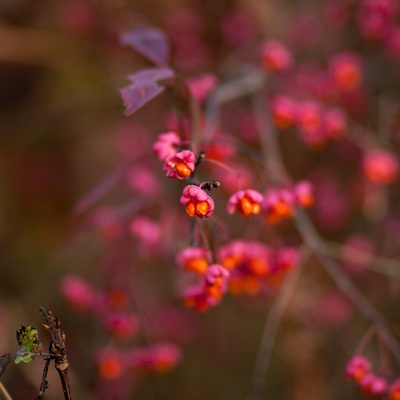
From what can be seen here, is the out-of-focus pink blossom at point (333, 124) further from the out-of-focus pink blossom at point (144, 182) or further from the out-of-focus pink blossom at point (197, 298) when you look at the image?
the out-of-focus pink blossom at point (197, 298)

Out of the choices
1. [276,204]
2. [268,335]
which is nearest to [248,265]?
[276,204]

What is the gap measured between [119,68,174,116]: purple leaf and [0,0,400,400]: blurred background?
838mm

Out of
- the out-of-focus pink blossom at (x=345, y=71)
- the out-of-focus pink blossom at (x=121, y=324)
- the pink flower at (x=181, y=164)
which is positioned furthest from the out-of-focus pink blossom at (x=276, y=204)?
the out-of-focus pink blossom at (x=345, y=71)

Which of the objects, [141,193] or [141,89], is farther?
[141,193]

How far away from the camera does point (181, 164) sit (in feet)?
3.73

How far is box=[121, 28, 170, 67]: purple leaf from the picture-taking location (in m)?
1.53

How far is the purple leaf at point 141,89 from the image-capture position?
1.19m

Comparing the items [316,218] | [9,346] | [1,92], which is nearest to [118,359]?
[9,346]

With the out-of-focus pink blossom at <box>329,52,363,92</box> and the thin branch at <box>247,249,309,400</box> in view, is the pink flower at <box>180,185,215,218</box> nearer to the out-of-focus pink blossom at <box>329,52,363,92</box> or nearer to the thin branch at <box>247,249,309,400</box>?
the thin branch at <box>247,249,309,400</box>

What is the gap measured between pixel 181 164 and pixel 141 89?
0.69ft

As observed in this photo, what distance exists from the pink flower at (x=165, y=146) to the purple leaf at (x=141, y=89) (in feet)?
0.34

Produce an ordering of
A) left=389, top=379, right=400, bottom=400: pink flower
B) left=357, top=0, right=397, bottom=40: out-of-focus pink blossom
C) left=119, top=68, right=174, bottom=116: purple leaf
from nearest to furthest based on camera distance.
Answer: left=119, top=68, right=174, bottom=116: purple leaf < left=389, top=379, right=400, bottom=400: pink flower < left=357, top=0, right=397, bottom=40: out-of-focus pink blossom

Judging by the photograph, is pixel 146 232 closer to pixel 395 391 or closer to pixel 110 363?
pixel 110 363

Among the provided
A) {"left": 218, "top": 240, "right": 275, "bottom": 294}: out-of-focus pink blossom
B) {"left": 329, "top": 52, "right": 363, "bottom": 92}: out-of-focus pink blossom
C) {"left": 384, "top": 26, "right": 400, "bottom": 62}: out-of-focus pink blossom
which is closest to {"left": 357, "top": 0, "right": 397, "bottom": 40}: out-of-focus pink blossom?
{"left": 384, "top": 26, "right": 400, "bottom": 62}: out-of-focus pink blossom
